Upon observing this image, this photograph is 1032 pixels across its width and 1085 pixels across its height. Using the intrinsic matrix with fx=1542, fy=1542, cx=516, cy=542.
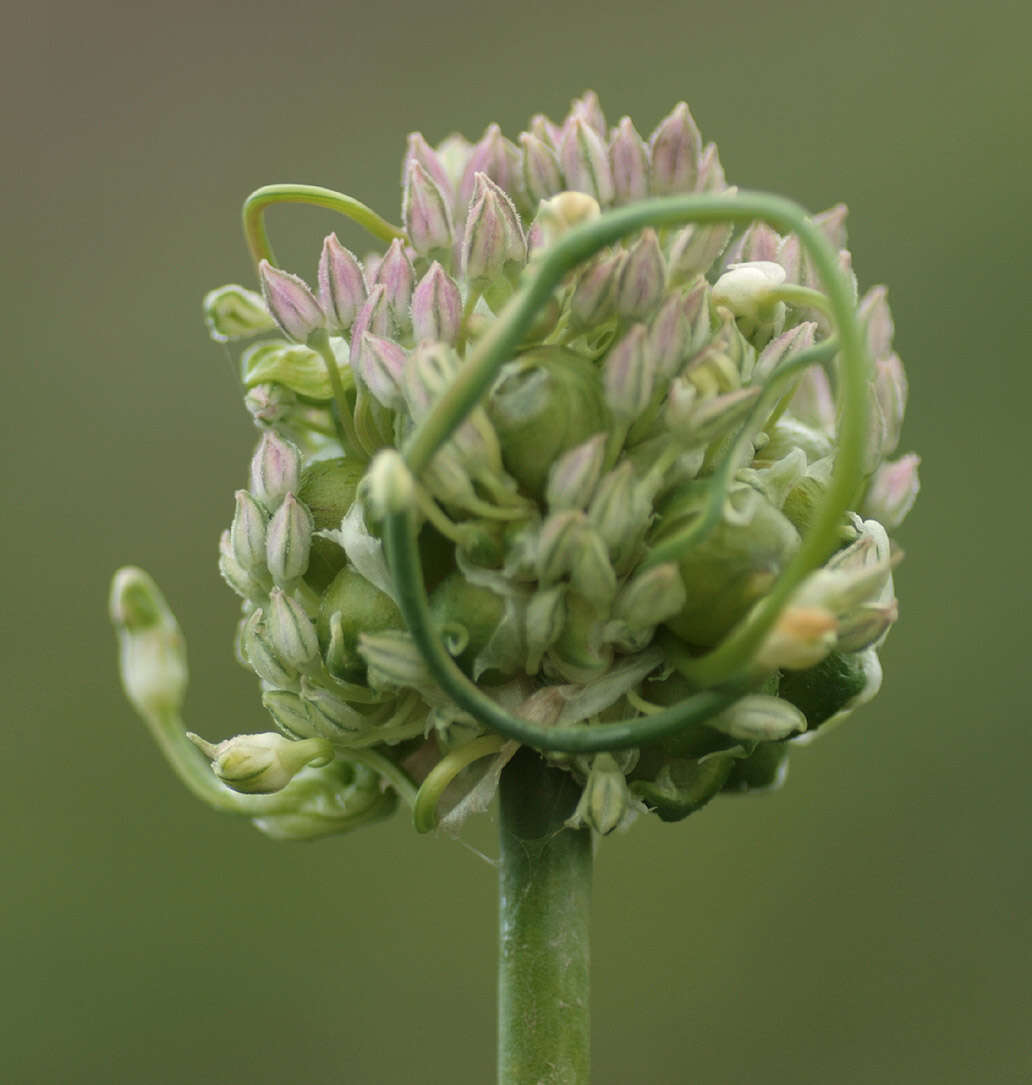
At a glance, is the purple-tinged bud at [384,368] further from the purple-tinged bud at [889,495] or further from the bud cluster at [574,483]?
the purple-tinged bud at [889,495]

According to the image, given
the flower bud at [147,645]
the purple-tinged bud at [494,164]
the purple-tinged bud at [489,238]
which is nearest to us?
the flower bud at [147,645]

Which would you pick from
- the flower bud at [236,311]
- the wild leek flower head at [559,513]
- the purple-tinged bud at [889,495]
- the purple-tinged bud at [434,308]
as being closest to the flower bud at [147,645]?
the wild leek flower head at [559,513]

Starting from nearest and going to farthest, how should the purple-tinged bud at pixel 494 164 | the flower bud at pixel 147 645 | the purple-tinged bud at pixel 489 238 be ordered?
1. the flower bud at pixel 147 645
2. the purple-tinged bud at pixel 489 238
3. the purple-tinged bud at pixel 494 164

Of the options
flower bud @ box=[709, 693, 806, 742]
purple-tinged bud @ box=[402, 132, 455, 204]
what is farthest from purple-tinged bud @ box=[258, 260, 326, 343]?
flower bud @ box=[709, 693, 806, 742]

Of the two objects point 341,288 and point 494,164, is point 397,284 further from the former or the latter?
point 494,164

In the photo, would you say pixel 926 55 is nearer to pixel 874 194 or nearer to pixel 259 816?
pixel 874 194

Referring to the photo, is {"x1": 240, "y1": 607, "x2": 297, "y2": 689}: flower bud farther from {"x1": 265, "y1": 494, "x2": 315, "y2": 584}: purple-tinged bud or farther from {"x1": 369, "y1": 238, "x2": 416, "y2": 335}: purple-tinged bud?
{"x1": 369, "y1": 238, "x2": 416, "y2": 335}: purple-tinged bud

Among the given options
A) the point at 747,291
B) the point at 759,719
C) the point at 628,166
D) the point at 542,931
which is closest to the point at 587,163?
the point at 628,166

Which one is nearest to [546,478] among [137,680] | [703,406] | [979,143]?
[703,406]
